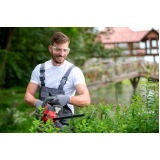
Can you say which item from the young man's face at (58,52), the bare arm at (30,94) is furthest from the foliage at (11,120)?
the young man's face at (58,52)

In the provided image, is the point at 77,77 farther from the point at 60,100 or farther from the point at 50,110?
the point at 50,110

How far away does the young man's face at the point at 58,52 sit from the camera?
2176mm

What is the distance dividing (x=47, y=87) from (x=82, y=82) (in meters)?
0.41

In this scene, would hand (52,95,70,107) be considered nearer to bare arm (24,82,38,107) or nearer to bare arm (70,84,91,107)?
bare arm (70,84,91,107)

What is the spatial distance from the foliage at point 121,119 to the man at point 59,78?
1.41 ft

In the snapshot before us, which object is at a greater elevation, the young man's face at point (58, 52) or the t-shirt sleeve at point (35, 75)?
the young man's face at point (58, 52)

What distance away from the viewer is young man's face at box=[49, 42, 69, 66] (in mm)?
2176

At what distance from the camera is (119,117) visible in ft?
5.55

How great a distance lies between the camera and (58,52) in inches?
86.7

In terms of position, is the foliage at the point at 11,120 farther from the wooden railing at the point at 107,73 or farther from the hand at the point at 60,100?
the hand at the point at 60,100

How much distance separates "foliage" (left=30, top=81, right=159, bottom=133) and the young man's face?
775 millimetres

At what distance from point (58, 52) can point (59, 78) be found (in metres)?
0.30

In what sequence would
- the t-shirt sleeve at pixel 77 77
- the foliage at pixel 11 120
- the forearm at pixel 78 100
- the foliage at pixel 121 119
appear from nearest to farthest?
the foliage at pixel 121 119
the forearm at pixel 78 100
the t-shirt sleeve at pixel 77 77
the foliage at pixel 11 120

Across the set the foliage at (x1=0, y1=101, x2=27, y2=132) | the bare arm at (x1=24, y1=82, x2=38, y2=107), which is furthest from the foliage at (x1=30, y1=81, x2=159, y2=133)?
the foliage at (x1=0, y1=101, x2=27, y2=132)
